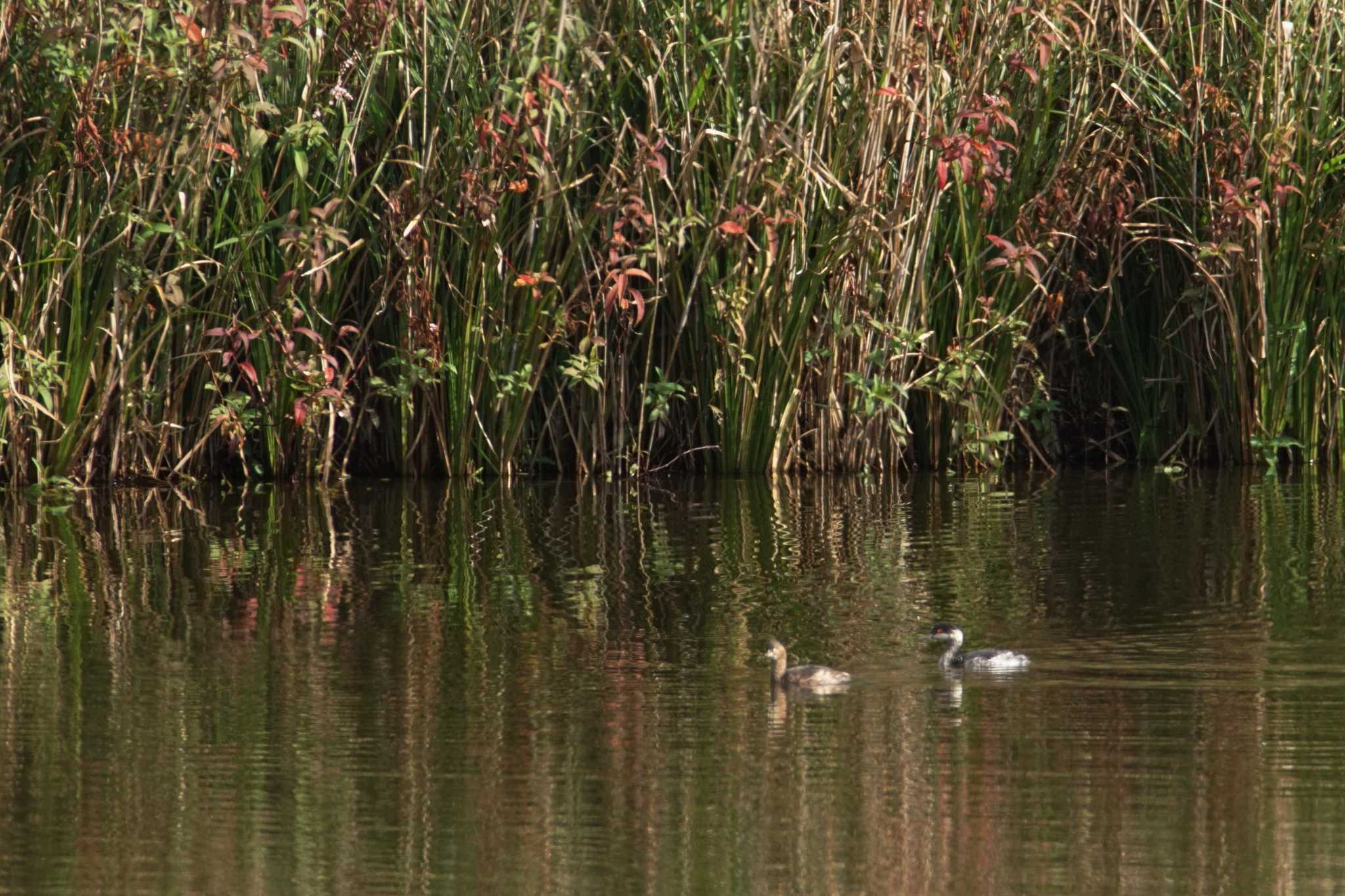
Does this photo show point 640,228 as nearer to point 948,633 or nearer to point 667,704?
point 948,633

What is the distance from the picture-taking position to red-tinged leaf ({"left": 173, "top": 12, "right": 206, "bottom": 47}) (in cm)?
918

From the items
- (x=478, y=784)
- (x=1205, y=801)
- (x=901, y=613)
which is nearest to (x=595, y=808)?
(x=478, y=784)

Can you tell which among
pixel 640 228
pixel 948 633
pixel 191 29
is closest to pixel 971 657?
pixel 948 633

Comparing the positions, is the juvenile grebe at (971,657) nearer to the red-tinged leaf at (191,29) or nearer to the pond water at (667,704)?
the pond water at (667,704)

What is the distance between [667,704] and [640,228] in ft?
15.1

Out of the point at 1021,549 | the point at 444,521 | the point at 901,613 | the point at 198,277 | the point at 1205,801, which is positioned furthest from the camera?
the point at 198,277

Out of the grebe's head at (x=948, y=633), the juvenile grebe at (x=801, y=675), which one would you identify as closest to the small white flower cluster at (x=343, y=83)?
the grebe's head at (x=948, y=633)

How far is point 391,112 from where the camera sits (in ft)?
34.4

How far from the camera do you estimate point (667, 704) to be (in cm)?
583

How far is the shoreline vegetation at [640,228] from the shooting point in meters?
9.91

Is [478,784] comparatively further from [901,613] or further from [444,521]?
[444,521]

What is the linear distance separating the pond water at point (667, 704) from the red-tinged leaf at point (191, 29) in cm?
201

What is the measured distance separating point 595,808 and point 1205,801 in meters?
1.27

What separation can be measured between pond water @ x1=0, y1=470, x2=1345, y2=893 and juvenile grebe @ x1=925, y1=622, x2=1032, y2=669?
50mm
